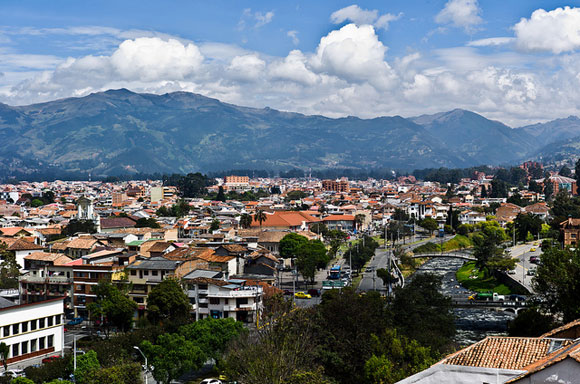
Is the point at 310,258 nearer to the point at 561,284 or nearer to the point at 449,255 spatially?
the point at 449,255

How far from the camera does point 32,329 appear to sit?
2786cm

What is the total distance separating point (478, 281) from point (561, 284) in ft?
101

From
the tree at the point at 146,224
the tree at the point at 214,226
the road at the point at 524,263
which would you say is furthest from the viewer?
the tree at the point at 214,226

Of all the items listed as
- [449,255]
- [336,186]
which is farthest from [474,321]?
[336,186]

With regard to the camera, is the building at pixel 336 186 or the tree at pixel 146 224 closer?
the tree at pixel 146 224

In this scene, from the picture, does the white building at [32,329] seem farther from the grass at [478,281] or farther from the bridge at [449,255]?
the bridge at [449,255]

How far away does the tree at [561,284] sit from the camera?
77.0 feet

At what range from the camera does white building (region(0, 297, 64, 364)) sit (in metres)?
26.7

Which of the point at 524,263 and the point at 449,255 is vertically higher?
the point at 524,263

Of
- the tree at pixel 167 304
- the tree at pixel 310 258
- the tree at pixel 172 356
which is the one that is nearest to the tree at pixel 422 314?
the tree at pixel 172 356

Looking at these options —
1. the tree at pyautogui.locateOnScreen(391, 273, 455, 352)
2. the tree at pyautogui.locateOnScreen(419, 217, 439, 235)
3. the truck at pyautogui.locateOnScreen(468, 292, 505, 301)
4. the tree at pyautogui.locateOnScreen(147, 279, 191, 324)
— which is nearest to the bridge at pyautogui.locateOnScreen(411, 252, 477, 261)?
the truck at pyautogui.locateOnScreen(468, 292, 505, 301)

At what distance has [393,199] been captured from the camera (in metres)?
135

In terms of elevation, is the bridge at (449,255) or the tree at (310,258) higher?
the tree at (310,258)

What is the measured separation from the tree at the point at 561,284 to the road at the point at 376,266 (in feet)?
64.4
